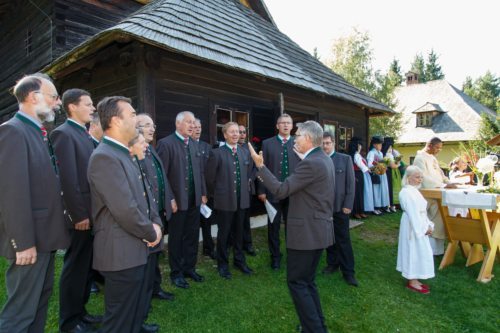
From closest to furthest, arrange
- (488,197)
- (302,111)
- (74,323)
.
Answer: (74,323), (488,197), (302,111)

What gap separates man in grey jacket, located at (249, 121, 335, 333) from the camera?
9.50 feet

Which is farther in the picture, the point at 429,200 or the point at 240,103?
the point at 240,103

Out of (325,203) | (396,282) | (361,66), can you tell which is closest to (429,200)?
(396,282)

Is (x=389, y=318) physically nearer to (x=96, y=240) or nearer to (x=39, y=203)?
(x=96, y=240)

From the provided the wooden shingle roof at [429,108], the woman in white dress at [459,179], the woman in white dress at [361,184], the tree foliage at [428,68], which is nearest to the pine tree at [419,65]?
the tree foliage at [428,68]

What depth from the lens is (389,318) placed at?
3592mm

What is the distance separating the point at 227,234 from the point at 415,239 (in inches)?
99.8

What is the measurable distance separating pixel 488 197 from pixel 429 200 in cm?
132

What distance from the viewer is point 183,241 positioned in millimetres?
4266

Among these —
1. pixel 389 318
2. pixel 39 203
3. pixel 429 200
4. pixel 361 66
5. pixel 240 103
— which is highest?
pixel 361 66

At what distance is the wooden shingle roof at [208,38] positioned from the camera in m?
4.84

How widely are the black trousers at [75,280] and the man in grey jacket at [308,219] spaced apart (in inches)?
73.6

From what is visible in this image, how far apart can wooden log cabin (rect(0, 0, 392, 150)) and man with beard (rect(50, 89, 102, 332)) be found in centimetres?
186

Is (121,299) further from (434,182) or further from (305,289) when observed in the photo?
(434,182)
